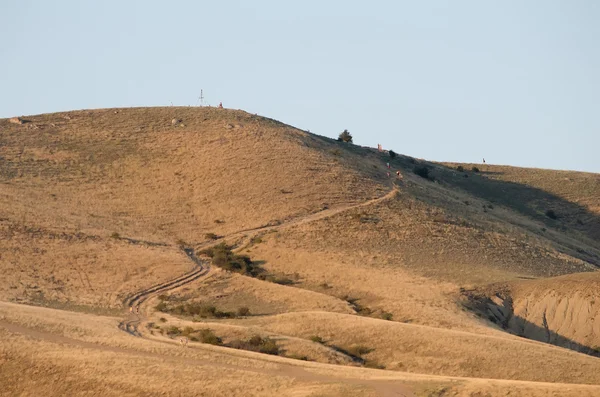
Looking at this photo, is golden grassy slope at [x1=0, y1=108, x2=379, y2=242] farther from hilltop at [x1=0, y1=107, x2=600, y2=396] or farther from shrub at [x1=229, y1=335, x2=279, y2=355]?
shrub at [x1=229, y1=335, x2=279, y2=355]

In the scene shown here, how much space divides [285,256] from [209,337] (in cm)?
2212

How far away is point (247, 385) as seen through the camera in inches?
1379

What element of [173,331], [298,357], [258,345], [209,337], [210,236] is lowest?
[298,357]

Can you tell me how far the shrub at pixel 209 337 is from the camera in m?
45.7

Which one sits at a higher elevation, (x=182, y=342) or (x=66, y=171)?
(x=66, y=171)

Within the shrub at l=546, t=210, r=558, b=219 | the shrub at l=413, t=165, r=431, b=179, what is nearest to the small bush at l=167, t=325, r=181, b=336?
the shrub at l=413, t=165, r=431, b=179

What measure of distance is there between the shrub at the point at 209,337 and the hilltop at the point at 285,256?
42 centimetres

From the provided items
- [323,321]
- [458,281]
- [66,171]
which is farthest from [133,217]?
[323,321]

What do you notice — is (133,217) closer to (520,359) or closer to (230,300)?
(230,300)

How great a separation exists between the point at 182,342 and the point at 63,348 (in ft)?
18.9

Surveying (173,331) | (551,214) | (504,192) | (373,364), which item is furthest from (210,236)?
(504,192)

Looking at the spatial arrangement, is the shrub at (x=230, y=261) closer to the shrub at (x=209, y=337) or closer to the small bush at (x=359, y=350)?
the shrub at (x=209, y=337)

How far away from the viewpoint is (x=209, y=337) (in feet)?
151

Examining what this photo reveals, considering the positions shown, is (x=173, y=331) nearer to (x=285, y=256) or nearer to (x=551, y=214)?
(x=285, y=256)
